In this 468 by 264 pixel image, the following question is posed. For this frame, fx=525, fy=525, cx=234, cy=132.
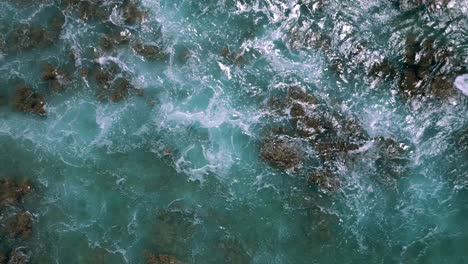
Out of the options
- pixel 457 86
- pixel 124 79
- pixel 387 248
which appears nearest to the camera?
pixel 387 248

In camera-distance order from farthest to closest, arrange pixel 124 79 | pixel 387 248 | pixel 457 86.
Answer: pixel 124 79
pixel 457 86
pixel 387 248

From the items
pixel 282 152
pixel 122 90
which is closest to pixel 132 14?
pixel 122 90

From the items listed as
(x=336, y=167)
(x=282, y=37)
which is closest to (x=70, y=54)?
(x=282, y=37)

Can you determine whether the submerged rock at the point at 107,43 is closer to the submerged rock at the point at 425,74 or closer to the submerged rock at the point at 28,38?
the submerged rock at the point at 28,38

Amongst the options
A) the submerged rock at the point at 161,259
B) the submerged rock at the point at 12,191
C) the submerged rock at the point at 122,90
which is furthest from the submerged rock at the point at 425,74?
the submerged rock at the point at 12,191

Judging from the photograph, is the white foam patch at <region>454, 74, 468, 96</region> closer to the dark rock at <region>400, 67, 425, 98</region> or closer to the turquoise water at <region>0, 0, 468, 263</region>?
the turquoise water at <region>0, 0, 468, 263</region>

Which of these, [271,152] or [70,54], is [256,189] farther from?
[70,54]
